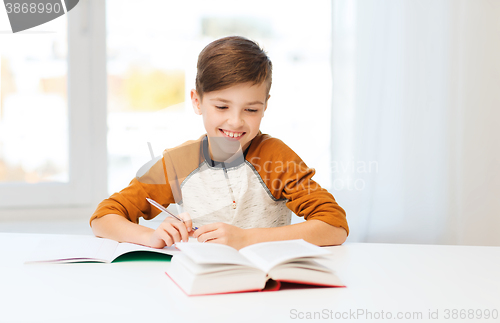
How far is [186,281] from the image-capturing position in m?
0.62

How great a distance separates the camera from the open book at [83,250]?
0.78 meters

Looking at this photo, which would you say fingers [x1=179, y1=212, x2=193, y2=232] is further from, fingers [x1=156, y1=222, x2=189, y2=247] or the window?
the window

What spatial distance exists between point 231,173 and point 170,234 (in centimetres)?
34

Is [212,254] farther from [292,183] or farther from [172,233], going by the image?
[292,183]

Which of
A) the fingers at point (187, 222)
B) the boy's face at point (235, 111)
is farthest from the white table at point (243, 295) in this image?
the boy's face at point (235, 111)

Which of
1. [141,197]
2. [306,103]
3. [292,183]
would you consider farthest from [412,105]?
[141,197]

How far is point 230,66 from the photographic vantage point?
3.47 feet

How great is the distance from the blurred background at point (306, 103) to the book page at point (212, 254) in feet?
2.92

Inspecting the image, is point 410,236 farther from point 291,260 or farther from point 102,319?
point 102,319

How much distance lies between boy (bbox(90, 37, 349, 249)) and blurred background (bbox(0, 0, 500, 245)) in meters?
0.39

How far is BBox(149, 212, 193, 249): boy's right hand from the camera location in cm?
84
